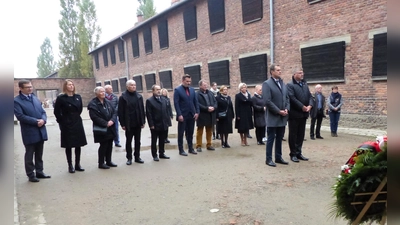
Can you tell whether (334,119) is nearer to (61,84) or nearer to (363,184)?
(363,184)

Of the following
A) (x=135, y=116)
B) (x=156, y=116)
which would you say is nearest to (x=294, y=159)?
(x=156, y=116)

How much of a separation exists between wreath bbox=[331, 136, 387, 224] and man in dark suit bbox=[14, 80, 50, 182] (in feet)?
16.8

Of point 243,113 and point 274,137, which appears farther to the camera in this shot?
point 243,113

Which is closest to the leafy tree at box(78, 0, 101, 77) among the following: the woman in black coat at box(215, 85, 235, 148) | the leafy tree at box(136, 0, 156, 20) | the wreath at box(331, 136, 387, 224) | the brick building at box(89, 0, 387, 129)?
the leafy tree at box(136, 0, 156, 20)

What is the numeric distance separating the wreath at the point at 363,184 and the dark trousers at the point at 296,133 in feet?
13.1

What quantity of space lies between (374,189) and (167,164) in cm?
504

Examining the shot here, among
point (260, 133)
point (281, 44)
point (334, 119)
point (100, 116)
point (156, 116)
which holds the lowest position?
point (260, 133)

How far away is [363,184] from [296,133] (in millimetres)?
4327

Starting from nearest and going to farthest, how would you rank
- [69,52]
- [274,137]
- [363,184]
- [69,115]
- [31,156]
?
[363,184] → [31,156] → [69,115] → [274,137] → [69,52]

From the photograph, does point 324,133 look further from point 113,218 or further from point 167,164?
point 113,218

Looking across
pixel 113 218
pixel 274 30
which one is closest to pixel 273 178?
pixel 113 218

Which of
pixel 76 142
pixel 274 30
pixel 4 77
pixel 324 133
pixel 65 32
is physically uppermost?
Result: pixel 65 32

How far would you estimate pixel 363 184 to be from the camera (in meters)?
2.23

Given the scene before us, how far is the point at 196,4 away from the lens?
1869 cm
